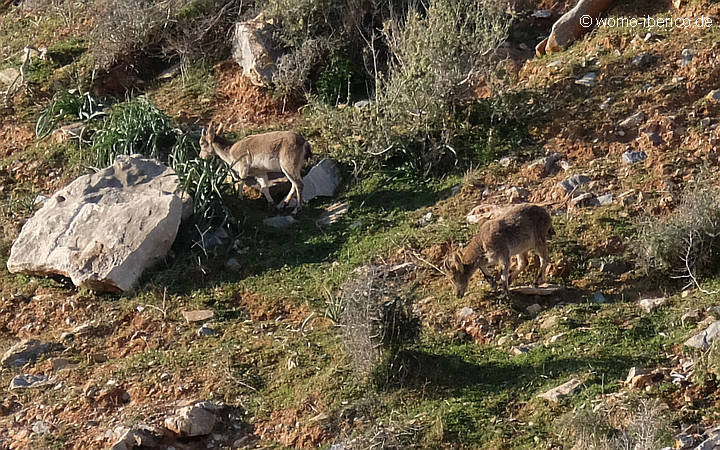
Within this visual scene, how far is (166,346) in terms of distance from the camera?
1078cm

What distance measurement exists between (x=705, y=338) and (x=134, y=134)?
7.44 meters

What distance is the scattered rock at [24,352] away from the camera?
431 inches

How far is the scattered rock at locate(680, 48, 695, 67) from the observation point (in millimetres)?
12875

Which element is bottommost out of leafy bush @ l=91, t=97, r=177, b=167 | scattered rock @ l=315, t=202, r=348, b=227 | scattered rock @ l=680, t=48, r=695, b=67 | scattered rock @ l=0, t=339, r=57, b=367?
scattered rock @ l=0, t=339, r=57, b=367

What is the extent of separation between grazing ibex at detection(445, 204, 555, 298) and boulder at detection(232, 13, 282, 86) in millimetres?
5415

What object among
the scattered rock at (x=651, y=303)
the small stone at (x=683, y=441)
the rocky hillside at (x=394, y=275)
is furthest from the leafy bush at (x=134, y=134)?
the small stone at (x=683, y=441)

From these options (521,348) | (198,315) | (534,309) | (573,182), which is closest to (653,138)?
(573,182)

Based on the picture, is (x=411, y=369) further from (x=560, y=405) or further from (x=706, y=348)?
(x=706, y=348)

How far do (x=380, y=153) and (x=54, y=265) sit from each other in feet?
12.5

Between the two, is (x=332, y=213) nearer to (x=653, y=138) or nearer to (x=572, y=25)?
(x=653, y=138)

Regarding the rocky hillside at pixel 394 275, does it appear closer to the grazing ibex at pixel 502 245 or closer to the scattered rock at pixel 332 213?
the scattered rock at pixel 332 213

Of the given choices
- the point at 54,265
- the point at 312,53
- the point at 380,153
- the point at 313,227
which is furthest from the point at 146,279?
the point at 312,53

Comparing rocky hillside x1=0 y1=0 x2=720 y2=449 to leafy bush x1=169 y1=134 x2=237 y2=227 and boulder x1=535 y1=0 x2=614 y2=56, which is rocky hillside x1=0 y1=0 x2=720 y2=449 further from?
boulder x1=535 y1=0 x2=614 y2=56

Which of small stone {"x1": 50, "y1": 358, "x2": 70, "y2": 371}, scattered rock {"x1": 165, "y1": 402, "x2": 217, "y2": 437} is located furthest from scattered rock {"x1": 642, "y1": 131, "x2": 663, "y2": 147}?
small stone {"x1": 50, "y1": 358, "x2": 70, "y2": 371}
